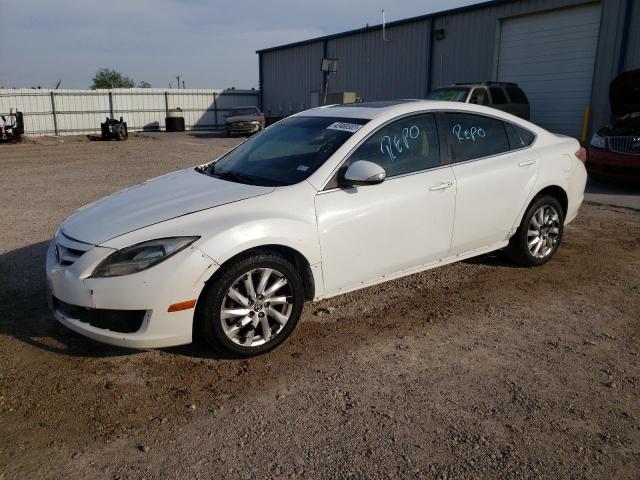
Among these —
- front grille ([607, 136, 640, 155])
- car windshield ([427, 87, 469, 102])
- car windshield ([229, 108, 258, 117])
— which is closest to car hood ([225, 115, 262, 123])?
car windshield ([229, 108, 258, 117])

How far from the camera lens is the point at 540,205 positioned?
16.6ft

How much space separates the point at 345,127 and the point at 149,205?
1570 mm

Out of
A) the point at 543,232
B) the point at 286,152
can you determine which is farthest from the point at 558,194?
the point at 286,152

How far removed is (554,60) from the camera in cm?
1730

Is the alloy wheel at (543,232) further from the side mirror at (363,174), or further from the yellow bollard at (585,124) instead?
the yellow bollard at (585,124)

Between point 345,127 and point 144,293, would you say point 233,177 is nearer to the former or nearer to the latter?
point 345,127

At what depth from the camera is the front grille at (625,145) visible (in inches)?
372

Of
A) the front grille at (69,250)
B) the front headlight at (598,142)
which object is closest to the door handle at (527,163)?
→ the front grille at (69,250)

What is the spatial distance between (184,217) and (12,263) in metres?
3.09

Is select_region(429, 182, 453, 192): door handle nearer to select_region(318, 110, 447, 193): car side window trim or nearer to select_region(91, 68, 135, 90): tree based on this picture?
select_region(318, 110, 447, 193): car side window trim

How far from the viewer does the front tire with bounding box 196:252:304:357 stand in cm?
334

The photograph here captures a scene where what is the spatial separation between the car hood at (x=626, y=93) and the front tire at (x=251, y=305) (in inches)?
395

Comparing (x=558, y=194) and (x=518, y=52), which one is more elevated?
(x=518, y=52)

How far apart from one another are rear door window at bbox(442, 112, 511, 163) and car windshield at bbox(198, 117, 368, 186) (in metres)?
0.85
